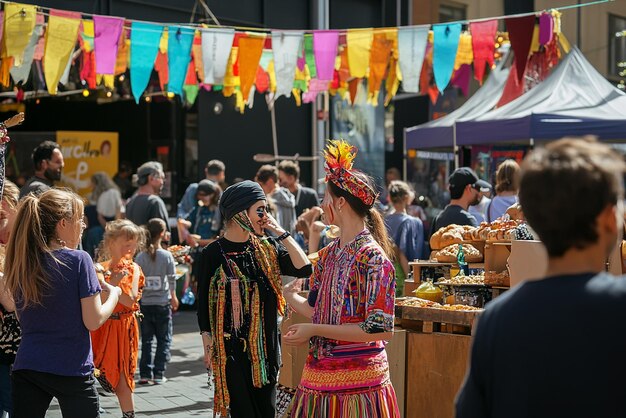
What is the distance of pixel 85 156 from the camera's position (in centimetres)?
1501

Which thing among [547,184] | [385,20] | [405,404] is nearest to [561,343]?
[547,184]

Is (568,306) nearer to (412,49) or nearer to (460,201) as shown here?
(460,201)

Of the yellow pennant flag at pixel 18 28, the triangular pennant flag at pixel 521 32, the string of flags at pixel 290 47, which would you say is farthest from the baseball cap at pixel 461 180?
the yellow pennant flag at pixel 18 28

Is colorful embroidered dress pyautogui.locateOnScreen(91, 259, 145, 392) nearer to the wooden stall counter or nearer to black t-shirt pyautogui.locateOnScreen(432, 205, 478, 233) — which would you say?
the wooden stall counter

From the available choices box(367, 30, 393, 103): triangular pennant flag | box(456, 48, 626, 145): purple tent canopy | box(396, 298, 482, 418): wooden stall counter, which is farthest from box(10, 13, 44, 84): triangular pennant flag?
box(456, 48, 626, 145): purple tent canopy

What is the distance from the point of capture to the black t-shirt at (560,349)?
82.0 inches

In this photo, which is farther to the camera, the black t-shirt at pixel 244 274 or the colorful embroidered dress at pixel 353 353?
the black t-shirt at pixel 244 274

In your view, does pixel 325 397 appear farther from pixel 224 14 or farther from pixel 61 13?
pixel 224 14

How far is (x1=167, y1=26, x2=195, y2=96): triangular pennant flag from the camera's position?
9.82 metres

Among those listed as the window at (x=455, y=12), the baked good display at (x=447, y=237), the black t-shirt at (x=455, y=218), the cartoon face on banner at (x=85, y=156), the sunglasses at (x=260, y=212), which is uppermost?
the window at (x=455, y=12)

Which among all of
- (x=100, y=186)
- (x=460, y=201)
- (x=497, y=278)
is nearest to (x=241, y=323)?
(x=497, y=278)

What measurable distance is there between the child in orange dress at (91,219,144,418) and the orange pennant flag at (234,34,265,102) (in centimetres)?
366

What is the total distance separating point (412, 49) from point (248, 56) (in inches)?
73.0

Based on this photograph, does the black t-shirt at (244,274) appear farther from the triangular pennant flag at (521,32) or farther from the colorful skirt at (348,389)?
the triangular pennant flag at (521,32)
